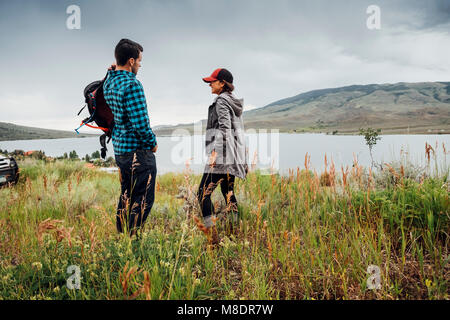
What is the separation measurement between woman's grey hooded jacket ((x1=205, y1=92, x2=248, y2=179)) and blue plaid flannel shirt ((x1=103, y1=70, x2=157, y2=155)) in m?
0.81

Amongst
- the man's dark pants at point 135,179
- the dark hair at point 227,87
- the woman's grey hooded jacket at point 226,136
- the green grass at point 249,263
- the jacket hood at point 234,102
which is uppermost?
the dark hair at point 227,87

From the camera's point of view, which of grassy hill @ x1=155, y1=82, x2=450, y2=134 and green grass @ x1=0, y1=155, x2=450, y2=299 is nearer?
green grass @ x1=0, y1=155, x2=450, y2=299

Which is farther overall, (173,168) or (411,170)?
(173,168)

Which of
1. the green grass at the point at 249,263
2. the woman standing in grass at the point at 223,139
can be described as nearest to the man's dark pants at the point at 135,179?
the green grass at the point at 249,263

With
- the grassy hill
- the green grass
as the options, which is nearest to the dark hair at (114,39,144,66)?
the green grass

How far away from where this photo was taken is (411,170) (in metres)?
4.13

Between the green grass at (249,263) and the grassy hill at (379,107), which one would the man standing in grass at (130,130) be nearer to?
the green grass at (249,263)

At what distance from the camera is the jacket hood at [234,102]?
10.4 feet

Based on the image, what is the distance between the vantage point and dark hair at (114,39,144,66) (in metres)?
2.56

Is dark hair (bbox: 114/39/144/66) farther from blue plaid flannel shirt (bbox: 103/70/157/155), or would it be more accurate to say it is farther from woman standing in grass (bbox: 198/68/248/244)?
woman standing in grass (bbox: 198/68/248/244)

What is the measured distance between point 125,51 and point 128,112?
2.25ft
